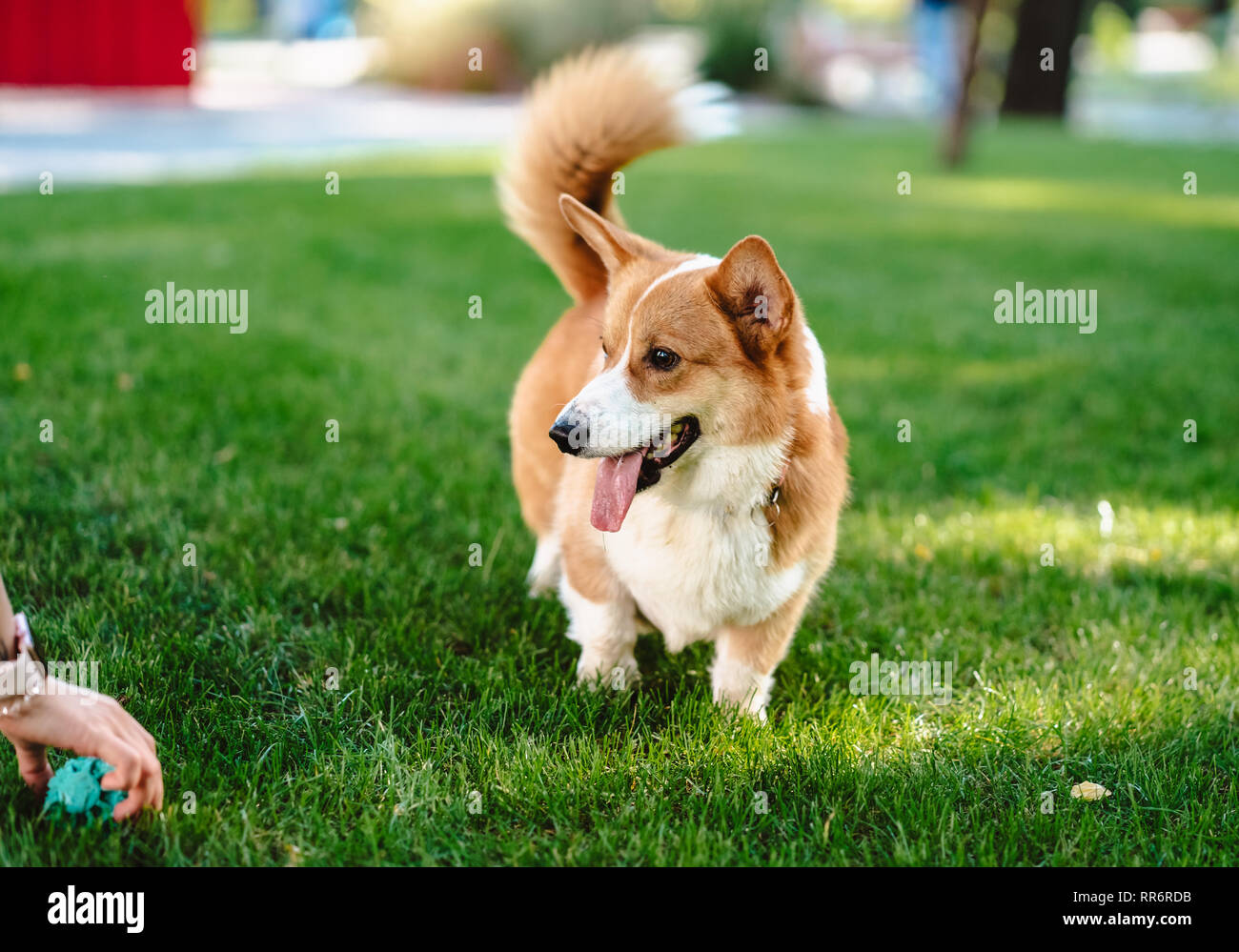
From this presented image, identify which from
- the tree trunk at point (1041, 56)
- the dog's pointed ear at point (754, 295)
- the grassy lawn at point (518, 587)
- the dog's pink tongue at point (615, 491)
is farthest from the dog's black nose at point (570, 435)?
the tree trunk at point (1041, 56)

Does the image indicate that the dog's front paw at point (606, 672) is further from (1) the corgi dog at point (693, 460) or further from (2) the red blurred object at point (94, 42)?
(2) the red blurred object at point (94, 42)

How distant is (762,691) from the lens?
284cm

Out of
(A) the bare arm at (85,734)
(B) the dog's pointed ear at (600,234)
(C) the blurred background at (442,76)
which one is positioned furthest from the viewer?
(C) the blurred background at (442,76)

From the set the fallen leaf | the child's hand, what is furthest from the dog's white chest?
the child's hand

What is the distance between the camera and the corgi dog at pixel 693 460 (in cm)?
246

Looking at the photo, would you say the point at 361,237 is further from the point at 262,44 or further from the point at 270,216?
the point at 262,44

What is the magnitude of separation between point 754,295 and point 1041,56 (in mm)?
19214

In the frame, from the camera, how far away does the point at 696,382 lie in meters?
2.48

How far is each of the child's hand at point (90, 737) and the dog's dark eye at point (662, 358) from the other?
4.13 feet

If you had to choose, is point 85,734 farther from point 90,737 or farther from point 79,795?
point 79,795

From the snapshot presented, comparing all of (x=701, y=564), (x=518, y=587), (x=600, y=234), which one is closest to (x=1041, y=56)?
(x=518, y=587)

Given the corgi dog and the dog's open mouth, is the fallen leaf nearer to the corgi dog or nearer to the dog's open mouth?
the corgi dog
